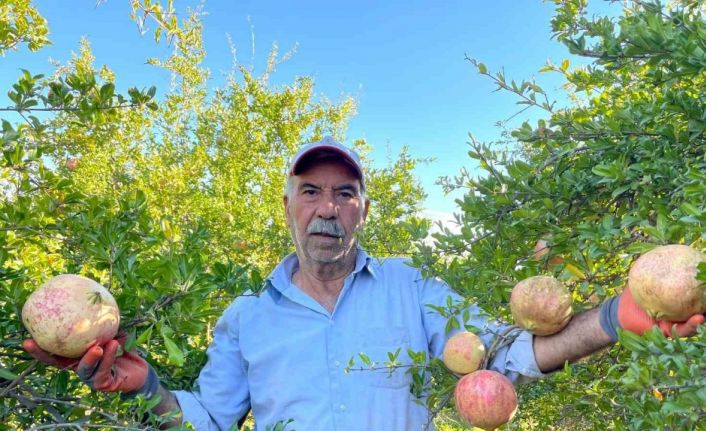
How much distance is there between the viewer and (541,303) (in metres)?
1.51

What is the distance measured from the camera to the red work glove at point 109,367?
1.61 m

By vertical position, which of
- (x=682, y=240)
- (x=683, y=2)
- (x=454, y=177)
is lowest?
(x=682, y=240)

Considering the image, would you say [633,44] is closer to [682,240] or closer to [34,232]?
[682,240]

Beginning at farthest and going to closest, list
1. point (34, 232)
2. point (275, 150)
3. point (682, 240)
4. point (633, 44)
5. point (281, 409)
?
point (275, 150) < point (281, 409) < point (34, 232) < point (633, 44) < point (682, 240)

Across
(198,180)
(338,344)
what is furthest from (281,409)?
(198,180)

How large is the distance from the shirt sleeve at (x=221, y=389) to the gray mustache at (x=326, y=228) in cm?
53

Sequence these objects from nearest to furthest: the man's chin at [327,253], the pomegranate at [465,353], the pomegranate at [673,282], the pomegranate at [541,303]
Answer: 1. the pomegranate at [673,282]
2. the pomegranate at [541,303]
3. the pomegranate at [465,353]
4. the man's chin at [327,253]

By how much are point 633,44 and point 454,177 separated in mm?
Result: 647

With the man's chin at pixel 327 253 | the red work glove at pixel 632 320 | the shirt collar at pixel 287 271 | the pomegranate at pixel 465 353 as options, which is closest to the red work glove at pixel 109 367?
the shirt collar at pixel 287 271

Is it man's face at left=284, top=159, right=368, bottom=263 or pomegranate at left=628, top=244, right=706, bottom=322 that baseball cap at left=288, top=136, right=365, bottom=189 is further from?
pomegranate at left=628, top=244, right=706, bottom=322

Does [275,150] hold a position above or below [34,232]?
above

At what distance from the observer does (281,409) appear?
229cm

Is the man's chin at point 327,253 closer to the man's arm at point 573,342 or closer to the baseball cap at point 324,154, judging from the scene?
the baseball cap at point 324,154

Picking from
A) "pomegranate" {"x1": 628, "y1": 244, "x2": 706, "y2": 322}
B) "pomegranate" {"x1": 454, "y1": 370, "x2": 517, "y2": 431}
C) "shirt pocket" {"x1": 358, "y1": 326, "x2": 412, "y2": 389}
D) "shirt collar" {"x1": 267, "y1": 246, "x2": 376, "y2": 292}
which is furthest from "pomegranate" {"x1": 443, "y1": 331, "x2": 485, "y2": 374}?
"shirt collar" {"x1": 267, "y1": 246, "x2": 376, "y2": 292}
